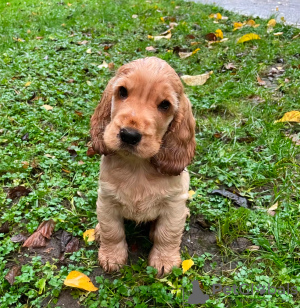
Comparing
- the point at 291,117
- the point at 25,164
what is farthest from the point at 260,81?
the point at 25,164

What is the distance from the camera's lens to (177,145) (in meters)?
2.48

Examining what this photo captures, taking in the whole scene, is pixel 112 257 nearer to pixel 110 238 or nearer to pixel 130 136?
pixel 110 238

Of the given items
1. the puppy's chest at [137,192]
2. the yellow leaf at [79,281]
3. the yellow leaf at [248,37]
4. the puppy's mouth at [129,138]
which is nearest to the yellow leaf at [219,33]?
the yellow leaf at [248,37]

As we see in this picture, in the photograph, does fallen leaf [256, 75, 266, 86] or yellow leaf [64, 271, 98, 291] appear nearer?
yellow leaf [64, 271, 98, 291]

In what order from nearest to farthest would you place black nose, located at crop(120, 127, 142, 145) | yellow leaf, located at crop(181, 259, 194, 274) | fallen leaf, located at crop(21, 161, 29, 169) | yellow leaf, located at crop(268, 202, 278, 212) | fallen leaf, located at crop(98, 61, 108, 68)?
black nose, located at crop(120, 127, 142, 145), yellow leaf, located at crop(181, 259, 194, 274), yellow leaf, located at crop(268, 202, 278, 212), fallen leaf, located at crop(21, 161, 29, 169), fallen leaf, located at crop(98, 61, 108, 68)

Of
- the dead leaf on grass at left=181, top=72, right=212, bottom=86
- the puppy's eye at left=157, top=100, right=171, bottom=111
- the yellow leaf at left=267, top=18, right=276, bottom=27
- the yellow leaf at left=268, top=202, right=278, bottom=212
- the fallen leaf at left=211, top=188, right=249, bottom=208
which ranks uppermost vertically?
the yellow leaf at left=267, top=18, right=276, bottom=27

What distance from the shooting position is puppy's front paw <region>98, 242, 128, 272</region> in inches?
106

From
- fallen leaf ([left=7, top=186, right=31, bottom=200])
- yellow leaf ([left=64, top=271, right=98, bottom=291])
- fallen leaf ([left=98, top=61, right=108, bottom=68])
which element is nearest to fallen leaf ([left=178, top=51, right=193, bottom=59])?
fallen leaf ([left=98, top=61, right=108, bottom=68])

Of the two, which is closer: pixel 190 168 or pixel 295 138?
pixel 190 168

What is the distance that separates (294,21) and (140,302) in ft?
27.7

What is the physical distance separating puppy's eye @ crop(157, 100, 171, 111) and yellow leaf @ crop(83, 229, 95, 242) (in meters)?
1.41

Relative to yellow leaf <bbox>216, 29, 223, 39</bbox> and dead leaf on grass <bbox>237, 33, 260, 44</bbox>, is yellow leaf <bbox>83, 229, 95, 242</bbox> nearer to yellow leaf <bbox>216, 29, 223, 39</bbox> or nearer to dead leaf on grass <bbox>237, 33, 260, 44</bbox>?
dead leaf on grass <bbox>237, 33, 260, 44</bbox>

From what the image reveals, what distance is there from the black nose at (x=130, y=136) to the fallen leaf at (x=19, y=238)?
5.04 ft

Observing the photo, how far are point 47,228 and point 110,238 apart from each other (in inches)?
27.5
